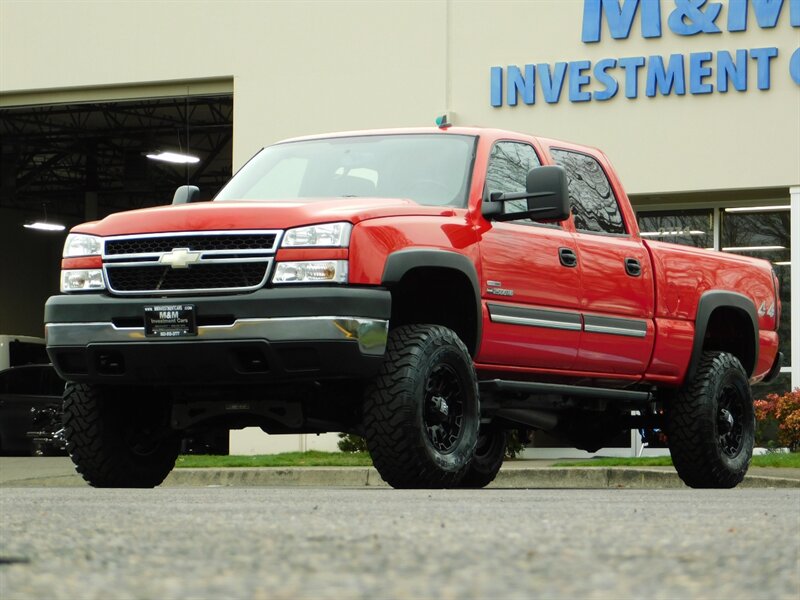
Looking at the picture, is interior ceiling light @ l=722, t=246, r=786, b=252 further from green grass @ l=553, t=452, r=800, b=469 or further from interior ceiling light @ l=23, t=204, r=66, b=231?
interior ceiling light @ l=23, t=204, r=66, b=231

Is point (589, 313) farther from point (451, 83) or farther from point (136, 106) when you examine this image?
point (136, 106)

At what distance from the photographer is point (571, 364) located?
31.5 feet

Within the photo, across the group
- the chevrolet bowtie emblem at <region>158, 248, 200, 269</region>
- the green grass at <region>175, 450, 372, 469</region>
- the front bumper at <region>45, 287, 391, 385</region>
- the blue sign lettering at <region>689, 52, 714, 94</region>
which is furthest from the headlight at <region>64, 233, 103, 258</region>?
the blue sign lettering at <region>689, 52, 714, 94</region>

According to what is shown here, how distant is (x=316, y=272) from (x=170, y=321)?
815mm

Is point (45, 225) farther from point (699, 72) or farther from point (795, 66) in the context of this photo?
point (795, 66)

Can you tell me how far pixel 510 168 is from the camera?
9.71 metres

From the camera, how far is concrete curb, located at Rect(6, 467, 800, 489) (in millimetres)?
14141

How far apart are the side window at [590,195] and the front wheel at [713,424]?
1.18 meters

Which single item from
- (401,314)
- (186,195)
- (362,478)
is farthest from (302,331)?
(362,478)

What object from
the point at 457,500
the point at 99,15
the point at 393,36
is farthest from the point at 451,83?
the point at 457,500

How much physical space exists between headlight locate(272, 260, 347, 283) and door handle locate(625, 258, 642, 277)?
2705mm

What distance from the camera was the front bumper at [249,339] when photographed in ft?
25.8

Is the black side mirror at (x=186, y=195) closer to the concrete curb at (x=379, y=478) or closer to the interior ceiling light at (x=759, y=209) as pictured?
the concrete curb at (x=379, y=478)

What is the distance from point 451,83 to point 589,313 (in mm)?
11015
